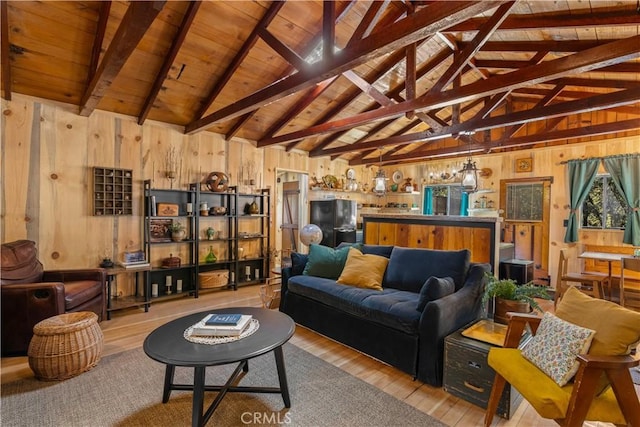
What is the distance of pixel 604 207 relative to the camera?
5301mm

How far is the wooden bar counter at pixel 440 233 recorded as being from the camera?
327 centimetres

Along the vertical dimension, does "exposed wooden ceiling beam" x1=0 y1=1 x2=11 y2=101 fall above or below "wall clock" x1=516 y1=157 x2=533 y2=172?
above

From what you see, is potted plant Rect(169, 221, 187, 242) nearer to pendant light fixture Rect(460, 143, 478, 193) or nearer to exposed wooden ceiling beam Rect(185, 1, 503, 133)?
exposed wooden ceiling beam Rect(185, 1, 503, 133)

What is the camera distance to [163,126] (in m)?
4.63

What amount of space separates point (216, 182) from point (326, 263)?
2.56 m

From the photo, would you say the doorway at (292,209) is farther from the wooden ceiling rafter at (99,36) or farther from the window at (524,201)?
the window at (524,201)

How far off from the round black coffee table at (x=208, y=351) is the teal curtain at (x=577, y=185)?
19.4ft

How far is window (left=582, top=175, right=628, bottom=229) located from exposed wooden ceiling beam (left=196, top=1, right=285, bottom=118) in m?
6.19

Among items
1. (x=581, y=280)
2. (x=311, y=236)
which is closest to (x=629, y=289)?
(x=581, y=280)

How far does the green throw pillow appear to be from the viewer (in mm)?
3547

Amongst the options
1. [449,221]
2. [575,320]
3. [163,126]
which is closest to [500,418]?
[575,320]

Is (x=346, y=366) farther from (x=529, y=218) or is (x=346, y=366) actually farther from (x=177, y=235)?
(x=529, y=218)

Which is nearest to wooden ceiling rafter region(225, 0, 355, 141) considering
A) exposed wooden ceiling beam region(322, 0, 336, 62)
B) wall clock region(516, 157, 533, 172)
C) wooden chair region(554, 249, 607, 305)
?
exposed wooden ceiling beam region(322, 0, 336, 62)

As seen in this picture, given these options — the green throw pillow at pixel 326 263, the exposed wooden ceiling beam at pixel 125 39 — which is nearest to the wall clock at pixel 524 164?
the green throw pillow at pixel 326 263
